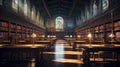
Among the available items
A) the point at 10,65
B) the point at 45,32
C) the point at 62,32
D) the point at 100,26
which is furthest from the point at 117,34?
the point at 45,32

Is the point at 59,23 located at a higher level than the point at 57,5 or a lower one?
lower

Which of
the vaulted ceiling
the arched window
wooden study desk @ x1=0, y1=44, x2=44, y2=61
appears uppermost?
the vaulted ceiling

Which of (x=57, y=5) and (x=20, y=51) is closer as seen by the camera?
(x=20, y=51)

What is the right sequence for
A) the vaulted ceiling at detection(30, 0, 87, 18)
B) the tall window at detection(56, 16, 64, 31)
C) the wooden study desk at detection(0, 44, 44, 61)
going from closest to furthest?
the wooden study desk at detection(0, 44, 44, 61) → the vaulted ceiling at detection(30, 0, 87, 18) → the tall window at detection(56, 16, 64, 31)

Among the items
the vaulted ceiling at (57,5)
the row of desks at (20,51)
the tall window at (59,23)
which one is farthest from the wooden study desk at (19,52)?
the tall window at (59,23)

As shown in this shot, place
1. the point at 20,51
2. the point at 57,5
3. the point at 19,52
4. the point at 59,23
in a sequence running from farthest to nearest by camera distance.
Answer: the point at 59,23 < the point at 57,5 < the point at 19,52 < the point at 20,51

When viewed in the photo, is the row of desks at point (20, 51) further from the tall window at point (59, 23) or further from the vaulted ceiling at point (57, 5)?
the tall window at point (59, 23)

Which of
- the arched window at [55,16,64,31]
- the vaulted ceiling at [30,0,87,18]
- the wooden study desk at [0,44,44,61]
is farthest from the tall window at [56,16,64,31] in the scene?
the wooden study desk at [0,44,44,61]

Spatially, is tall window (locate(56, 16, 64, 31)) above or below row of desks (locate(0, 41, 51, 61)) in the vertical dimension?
above

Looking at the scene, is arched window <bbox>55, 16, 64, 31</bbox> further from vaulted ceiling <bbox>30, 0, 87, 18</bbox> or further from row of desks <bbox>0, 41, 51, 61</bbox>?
row of desks <bbox>0, 41, 51, 61</bbox>

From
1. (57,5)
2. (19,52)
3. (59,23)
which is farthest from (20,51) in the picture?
(59,23)

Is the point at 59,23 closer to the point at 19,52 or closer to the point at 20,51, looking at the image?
the point at 19,52

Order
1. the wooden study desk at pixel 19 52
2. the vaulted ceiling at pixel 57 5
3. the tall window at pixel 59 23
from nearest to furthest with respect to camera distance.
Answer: the wooden study desk at pixel 19 52
the vaulted ceiling at pixel 57 5
the tall window at pixel 59 23

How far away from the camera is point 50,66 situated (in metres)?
5.14
